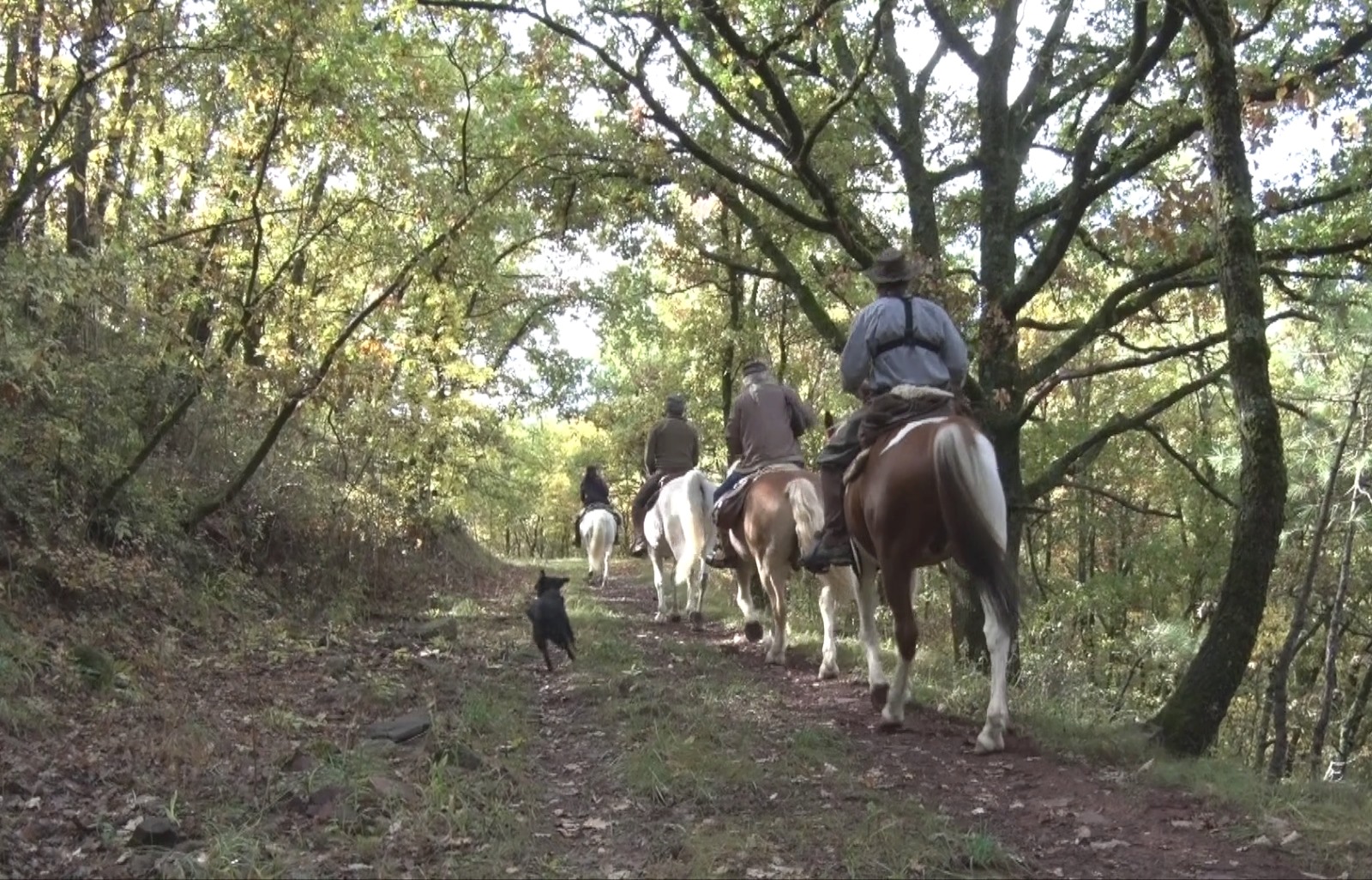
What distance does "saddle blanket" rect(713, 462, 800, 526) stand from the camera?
962 centimetres

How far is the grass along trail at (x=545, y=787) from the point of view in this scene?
400 cm

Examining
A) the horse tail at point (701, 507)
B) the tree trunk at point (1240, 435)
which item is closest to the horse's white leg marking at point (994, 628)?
the tree trunk at point (1240, 435)

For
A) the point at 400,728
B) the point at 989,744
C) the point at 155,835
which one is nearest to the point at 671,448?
the point at 400,728

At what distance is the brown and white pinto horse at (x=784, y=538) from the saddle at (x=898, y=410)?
66.2 inches

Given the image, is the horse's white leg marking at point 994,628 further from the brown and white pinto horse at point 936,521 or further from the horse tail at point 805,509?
the horse tail at point 805,509

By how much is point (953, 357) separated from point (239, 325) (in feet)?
23.4

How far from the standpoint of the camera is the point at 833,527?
23.6 feet

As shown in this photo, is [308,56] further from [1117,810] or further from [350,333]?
[1117,810]

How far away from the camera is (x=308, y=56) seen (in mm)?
8820

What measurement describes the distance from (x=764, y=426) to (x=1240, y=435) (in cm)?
481

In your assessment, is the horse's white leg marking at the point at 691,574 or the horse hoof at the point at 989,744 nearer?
the horse hoof at the point at 989,744

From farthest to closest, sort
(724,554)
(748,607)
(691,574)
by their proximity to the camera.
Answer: (691,574)
(724,554)
(748,607)

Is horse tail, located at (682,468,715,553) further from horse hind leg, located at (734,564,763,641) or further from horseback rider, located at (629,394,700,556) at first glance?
horseback rider, located at (629,394,700,556)

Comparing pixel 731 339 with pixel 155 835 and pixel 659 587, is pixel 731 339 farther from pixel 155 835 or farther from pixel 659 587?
pixel 155 835
